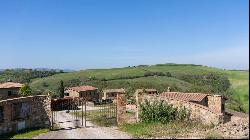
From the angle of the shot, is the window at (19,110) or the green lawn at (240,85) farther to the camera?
the window at (19,110)

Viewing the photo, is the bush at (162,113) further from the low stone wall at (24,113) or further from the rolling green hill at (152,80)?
the rolling green hill at (152,80)

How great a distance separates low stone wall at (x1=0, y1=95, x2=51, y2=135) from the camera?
27.5 metres

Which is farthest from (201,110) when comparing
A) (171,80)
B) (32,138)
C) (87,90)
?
(171,80)

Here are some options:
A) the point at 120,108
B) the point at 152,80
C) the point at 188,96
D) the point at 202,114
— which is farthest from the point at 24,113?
the point at 152,80

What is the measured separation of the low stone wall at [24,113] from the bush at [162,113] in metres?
7.61

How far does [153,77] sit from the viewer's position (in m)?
124

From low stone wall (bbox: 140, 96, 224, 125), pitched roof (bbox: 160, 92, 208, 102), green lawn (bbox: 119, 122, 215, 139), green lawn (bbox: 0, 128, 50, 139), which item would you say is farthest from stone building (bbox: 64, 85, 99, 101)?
green lawn (bbox: 0, 128, 50, 139)

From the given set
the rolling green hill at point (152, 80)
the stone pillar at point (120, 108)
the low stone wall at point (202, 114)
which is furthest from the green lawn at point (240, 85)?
the rolling green hill at point (152, 80)

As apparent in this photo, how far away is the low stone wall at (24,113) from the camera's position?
1081 inches

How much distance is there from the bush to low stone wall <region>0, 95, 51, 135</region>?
25.0 ft

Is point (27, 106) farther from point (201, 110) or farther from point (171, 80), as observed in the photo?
point (171, 80)

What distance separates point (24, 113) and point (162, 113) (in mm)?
10434

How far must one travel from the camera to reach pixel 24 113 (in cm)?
2856

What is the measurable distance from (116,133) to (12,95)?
41.8m
